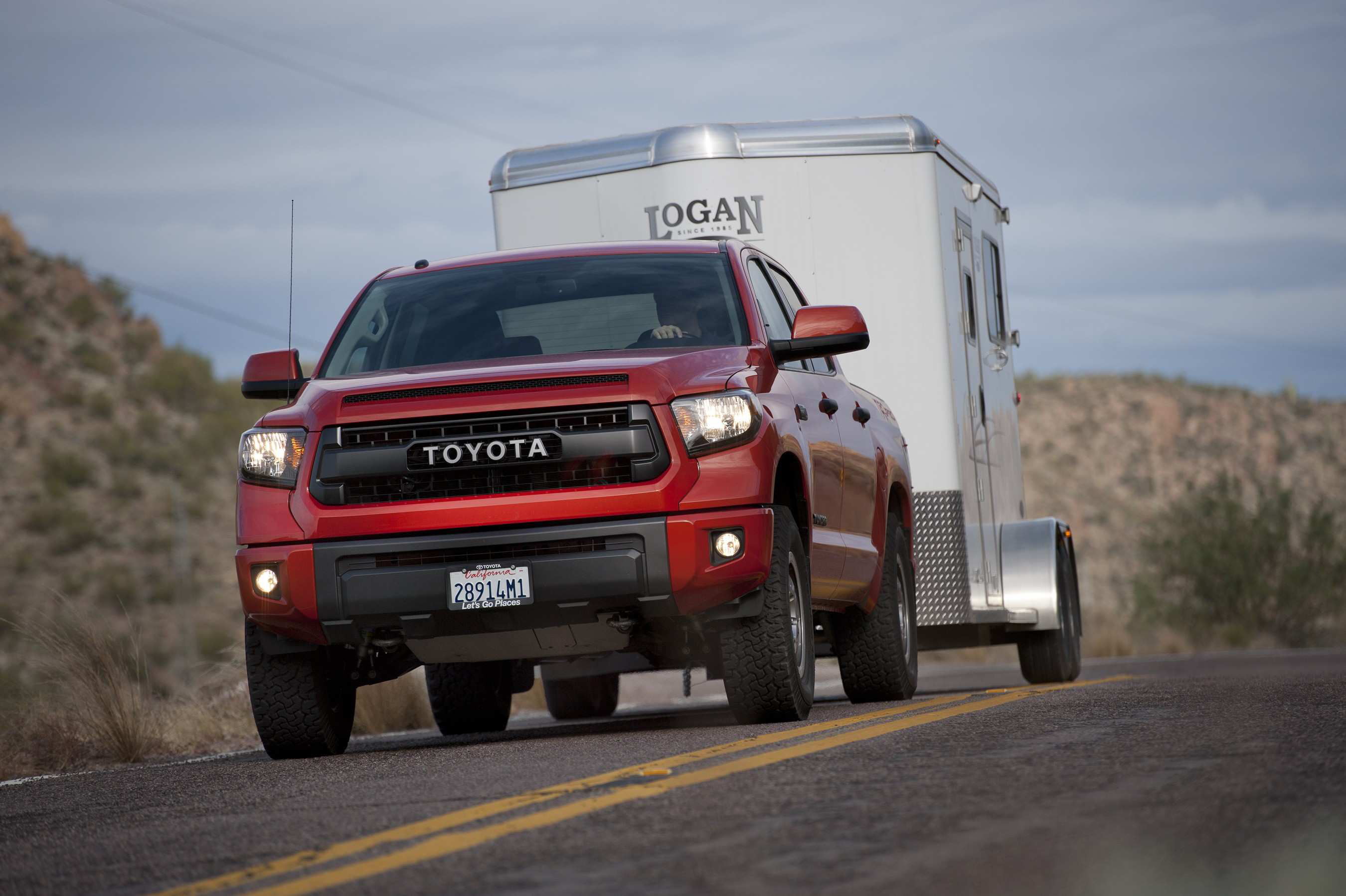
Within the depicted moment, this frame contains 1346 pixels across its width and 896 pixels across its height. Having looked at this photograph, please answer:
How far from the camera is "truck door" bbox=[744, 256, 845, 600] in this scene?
8.98m

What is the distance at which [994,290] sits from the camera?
14.3 metres

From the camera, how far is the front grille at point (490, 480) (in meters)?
7.82

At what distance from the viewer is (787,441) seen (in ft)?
27.6

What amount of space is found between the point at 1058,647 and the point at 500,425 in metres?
6.60

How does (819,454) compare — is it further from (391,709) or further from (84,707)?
(391,709)

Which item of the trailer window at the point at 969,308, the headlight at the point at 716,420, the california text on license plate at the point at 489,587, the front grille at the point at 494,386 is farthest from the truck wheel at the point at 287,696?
the trailer window at the point at 969,308

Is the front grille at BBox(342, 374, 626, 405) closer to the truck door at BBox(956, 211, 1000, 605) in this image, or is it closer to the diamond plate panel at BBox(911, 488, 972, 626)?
the diamond plate panel at BBox(911, 488, 972, 626)

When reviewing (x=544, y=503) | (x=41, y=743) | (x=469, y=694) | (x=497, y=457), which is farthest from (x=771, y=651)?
(x=41, y=743)

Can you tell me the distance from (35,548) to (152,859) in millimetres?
33558

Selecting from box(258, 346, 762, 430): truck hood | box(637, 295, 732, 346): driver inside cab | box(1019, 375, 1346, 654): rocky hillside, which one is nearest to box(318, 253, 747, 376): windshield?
box(637, 295, 732, 346): driver inside cab

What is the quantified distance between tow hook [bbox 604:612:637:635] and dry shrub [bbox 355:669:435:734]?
5477 mm

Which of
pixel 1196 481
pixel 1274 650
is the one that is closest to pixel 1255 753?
pixel 1274 650

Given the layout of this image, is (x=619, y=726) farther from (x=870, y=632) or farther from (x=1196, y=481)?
(x=1196, y=481)

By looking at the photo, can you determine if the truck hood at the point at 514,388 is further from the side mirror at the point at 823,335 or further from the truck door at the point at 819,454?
the truck door at the point at 819,454
